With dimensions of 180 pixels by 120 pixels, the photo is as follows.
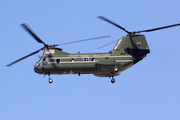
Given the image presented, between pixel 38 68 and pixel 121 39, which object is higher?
pixel 121 39

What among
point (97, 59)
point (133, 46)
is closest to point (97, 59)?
point (97, 59)

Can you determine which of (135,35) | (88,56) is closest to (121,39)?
(135,35)

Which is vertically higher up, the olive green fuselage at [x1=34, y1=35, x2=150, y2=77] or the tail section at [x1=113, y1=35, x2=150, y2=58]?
the tail section at [x1=113, y1=35, x2=150, y2=58]

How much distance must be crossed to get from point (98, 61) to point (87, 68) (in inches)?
80.2

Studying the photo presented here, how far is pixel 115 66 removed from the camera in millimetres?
59312

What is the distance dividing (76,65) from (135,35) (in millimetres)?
10714

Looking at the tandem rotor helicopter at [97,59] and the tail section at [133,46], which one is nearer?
the tandem rotor helicopter at [97,59]

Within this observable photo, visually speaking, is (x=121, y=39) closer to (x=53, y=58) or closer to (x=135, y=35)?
(x=135, y=35)

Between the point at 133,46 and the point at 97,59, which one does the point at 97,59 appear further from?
the point at 133,46

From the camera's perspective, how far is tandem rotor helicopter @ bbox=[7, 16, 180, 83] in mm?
59531

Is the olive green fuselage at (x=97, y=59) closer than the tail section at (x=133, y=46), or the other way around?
the olive green fuselage at (x=97, y=59)

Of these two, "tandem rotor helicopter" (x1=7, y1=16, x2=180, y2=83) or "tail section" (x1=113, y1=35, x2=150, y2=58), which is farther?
"tail section" (x1=113, y1=35, x2=150, y2=58)

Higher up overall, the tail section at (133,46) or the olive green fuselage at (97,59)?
the tail section at (133,46)

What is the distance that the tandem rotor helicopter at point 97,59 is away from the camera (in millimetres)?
59531
